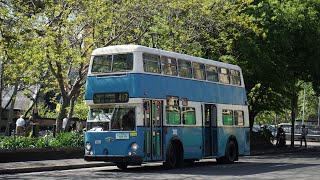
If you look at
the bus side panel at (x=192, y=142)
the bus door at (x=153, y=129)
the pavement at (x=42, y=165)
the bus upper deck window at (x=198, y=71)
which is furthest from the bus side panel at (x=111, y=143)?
the bus upper deck window at (x=198, y=71)

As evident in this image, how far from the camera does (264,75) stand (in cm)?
3353

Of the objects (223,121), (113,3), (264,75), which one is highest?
(113,3)

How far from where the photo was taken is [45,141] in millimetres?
23703

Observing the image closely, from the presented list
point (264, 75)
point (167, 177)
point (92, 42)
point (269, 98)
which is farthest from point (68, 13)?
point (269, 98)

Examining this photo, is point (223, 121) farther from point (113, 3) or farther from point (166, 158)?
point (113, 3)

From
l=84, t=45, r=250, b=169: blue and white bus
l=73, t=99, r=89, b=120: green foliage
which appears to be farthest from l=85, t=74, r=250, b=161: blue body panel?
l=73, t=99, r=89, b=120: green foliage

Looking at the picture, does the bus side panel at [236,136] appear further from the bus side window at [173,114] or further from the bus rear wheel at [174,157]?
the bus side window at [173,114]

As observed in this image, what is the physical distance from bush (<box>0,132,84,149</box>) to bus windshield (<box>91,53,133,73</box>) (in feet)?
17.3

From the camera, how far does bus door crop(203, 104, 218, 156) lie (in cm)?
2281

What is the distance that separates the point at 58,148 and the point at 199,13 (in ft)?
33.7

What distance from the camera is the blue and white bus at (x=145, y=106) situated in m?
18.7

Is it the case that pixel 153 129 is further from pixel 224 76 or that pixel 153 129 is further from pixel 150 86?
pixel 224 76

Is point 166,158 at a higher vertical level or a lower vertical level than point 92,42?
lower

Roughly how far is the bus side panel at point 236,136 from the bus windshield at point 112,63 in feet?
21.0
